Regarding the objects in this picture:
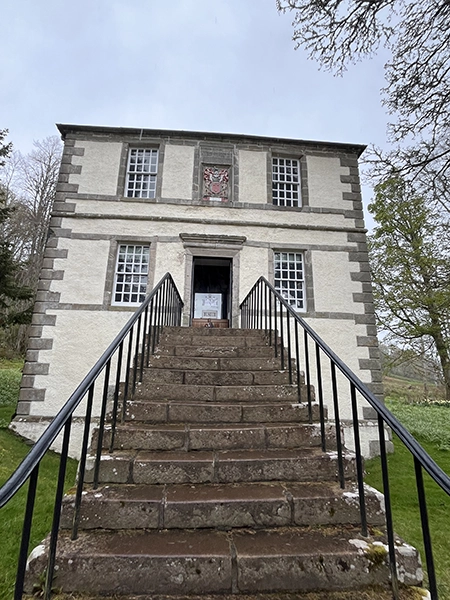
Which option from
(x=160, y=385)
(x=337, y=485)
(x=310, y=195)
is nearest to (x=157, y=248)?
(x=310, y=195)

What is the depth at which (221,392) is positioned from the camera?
362 cm

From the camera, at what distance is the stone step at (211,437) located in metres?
2.78

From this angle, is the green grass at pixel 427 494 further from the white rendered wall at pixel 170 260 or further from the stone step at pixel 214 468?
the white rendered wall at pixel 170 260

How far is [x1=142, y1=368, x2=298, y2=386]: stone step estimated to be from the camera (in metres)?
3.87

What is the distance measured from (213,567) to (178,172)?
8.78 m

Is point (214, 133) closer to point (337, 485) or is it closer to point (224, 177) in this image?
point (224, 177)

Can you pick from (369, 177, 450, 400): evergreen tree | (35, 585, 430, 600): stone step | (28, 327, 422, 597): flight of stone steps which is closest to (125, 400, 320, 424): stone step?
(28, 327, 422, 597): flight of stone steps

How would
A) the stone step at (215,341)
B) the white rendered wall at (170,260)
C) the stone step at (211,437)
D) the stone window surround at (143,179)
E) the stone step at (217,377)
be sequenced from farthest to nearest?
the stone window surround at (143,179)
the white rendered wall at (170,260)
the stone step at (215,341)
the stone step at (217,377)
the stone step at (211,437)

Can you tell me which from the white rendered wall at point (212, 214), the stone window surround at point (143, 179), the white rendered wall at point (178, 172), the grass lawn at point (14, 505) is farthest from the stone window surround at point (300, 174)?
the grass lawn at point (14, 505)

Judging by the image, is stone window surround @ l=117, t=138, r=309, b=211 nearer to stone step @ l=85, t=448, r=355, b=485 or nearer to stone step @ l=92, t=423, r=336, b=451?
stone step @ l=92, t=423, r=336, b=451

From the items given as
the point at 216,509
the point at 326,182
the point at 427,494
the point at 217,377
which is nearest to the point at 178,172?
the point at 326,182

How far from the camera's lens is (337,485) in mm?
2436

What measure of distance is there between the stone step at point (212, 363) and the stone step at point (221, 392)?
55 centimetres

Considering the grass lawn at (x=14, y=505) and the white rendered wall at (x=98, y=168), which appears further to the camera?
the white rendered wall at (x=98, y=168)
